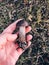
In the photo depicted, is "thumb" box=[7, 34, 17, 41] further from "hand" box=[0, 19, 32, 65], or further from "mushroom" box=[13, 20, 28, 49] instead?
"mushroom" box=[13, 20, 28, 49]

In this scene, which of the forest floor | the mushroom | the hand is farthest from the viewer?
the forest floor

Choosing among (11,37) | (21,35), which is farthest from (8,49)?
(21,35)

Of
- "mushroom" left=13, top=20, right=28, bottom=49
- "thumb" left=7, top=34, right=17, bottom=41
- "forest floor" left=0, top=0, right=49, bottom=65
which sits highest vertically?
"thumb" left=7, top=34, right=17, bottom=41

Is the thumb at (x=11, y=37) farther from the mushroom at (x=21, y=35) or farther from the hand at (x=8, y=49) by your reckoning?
the mushroom at (x=21, y=35)

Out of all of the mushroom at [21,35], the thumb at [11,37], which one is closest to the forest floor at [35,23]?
the mushroom at [21,35]

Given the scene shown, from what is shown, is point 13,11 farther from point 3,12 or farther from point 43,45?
point 43,45

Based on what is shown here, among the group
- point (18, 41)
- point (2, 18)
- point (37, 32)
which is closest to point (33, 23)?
point (37, 32)

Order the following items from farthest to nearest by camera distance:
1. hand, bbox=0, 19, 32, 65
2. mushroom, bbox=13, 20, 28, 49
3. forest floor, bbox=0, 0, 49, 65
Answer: forest floor, bbox=0, 0, 49, 65 < mushroom, bbox=13, 20, 28, 49 < hand, bbox=0, 19, 32, 65

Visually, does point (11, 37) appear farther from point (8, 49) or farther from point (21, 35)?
point (21, 35)

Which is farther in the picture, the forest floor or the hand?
the forest floor

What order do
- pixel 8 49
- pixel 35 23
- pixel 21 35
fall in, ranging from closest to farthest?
1. pixel 8 49
2. pixel 21 35
3. pixel 35 23

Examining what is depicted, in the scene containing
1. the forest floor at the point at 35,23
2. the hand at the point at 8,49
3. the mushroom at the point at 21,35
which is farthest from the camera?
the forest floor at the point at 35,23

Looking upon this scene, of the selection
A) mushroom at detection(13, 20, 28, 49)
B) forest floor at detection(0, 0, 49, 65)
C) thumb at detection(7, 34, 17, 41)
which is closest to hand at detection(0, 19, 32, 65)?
thumb at detection(7, 34, 17, 41)
